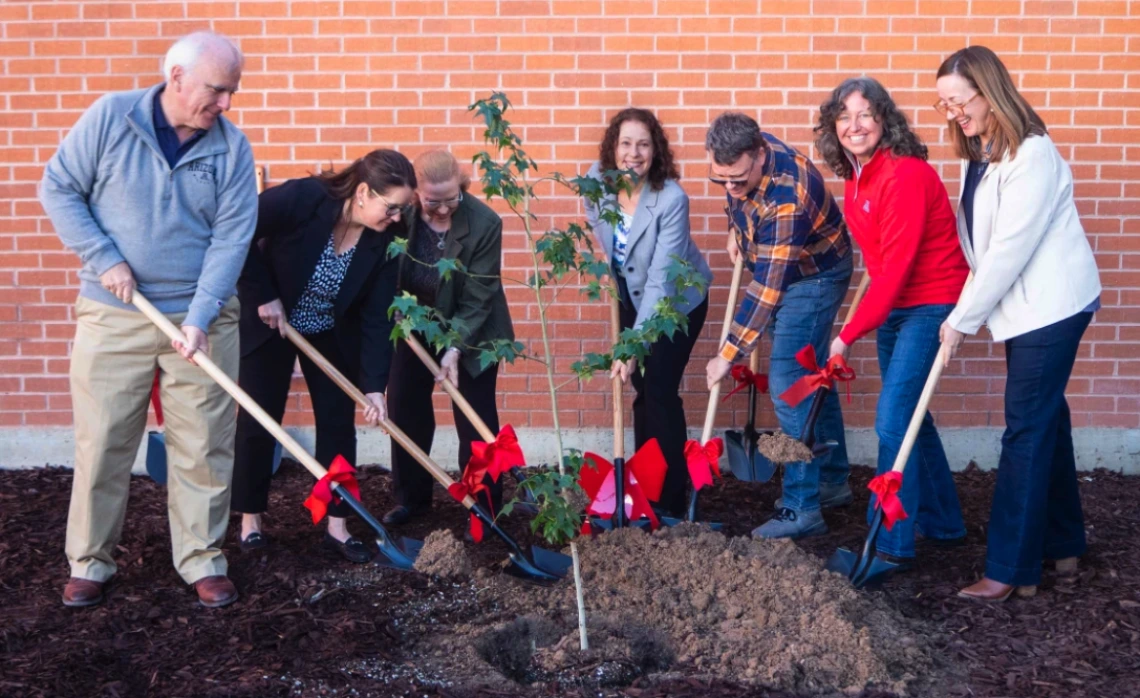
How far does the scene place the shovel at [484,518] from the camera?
14.3 feet

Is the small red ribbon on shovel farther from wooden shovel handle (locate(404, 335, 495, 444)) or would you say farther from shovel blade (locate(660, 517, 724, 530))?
wooden shovel handle (locate(404, 335, 495, 444))

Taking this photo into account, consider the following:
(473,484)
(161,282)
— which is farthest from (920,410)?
(161,282)

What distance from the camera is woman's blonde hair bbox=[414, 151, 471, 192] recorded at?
451cm

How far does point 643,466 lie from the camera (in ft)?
15.8

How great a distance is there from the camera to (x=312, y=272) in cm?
451

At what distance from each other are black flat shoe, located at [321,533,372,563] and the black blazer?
674 mm

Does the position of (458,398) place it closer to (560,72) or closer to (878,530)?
(878,530)

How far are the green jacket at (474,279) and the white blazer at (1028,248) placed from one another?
1.91m

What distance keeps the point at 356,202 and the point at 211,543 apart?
1.44 m

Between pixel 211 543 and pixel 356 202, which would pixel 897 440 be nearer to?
pixel 356 202

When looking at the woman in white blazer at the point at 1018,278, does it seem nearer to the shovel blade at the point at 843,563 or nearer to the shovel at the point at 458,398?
the shovel blade at the point at 843,563

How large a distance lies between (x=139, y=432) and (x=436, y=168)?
60.5 inches

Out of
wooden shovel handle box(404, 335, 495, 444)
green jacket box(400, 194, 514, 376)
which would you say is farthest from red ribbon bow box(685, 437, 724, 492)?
green jacket box(400, 194, 514, 376)

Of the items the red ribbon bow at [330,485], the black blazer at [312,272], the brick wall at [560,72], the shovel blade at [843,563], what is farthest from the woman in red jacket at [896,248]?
the red ribbon bow at [330,485]
